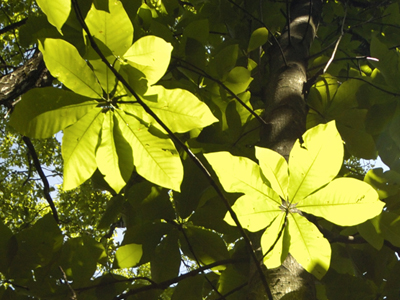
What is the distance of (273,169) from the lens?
690 millimetres

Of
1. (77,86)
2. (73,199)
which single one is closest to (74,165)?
(77,86)

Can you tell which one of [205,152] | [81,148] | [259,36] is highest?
[259,36]

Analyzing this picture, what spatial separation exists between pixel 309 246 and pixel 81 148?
55cm

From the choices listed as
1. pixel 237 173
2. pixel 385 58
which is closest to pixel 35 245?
pixel 237 173

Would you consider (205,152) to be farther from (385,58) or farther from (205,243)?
(385,58)

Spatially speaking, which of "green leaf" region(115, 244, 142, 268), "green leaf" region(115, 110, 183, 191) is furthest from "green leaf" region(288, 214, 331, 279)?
"green leaf" region(115, 244, 142, 268)

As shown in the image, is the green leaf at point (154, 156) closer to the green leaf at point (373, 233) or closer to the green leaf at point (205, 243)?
the green leaf at point (205, 243)

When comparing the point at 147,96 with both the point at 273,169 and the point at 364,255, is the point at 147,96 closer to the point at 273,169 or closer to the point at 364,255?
the point at 273,169

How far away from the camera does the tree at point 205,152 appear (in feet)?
2.24

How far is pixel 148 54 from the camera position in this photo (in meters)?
0.69

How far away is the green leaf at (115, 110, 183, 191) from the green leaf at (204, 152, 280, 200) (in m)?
0.11

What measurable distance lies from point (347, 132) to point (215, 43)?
942 mm

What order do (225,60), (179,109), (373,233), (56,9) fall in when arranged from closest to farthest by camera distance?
(56,9)
(179,109)
(373,233)
(225,60)

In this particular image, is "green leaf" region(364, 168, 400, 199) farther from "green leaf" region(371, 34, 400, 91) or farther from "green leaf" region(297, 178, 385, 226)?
"green leaf" region(297, 178, 385, 226)
